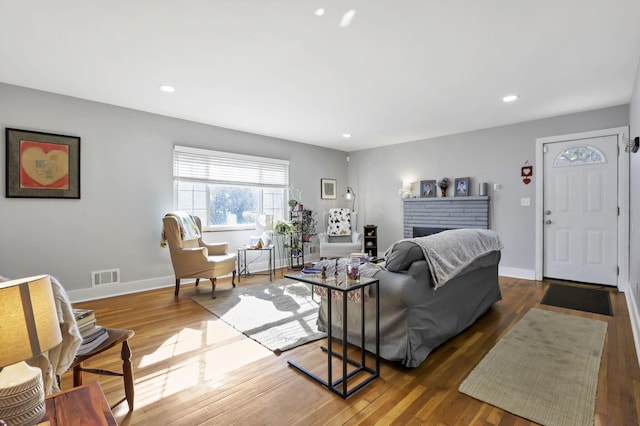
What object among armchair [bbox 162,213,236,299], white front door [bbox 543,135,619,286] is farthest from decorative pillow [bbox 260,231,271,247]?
white front door [bbox 543,135,619,286]

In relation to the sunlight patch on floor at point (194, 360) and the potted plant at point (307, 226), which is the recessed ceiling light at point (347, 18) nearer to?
the sunlight patch on floor at point (194, 360)

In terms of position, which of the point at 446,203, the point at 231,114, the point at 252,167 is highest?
the point at 231,114

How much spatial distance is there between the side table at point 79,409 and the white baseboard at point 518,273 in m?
5.35

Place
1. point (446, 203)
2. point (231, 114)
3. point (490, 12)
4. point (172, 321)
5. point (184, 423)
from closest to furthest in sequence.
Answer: point (184, 423), point (490, 12), point (172, 321), point (231, 114), point (446, 203)

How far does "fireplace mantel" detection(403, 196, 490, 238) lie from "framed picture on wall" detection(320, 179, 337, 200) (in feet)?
4.97

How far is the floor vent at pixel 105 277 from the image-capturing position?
12.6ft

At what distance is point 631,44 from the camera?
2.56 meters

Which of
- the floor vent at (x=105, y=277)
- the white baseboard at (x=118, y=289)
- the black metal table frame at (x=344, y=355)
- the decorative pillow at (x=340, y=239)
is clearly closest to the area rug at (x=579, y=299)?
the black metal table frame at (x=344, y=355)

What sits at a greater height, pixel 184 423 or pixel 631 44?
pixel 631 44

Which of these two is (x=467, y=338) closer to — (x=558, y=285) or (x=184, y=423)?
(x=184, y=423)

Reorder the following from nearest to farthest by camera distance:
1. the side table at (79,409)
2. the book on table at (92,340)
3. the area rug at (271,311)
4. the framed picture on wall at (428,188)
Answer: the side table at (79,409), the book on table at (92,340), the area rug at (271,311), the framed picture on wall at (428,188)

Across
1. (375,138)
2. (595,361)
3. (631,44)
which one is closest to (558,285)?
(595,361)

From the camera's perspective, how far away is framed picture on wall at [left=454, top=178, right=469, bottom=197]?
533cm

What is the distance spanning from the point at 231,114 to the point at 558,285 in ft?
16.4
